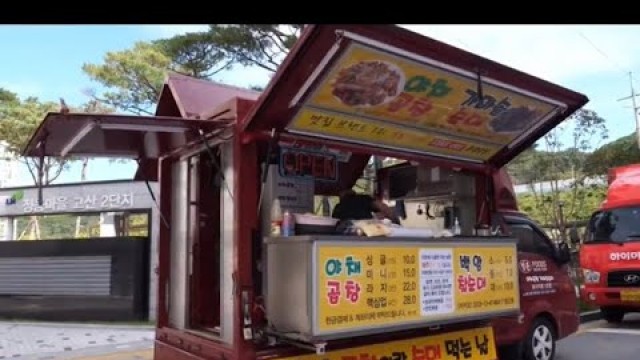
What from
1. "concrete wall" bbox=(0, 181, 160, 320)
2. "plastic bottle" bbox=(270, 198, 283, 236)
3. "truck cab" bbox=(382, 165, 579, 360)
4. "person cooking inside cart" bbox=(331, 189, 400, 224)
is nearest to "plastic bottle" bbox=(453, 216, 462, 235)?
"truck cab" bbox=(382, 165, 579, 360)

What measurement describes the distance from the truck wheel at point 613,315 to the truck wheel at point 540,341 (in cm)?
453

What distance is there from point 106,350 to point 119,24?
7486 mm

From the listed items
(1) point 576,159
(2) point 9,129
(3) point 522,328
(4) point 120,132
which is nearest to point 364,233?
(4) point 120,132

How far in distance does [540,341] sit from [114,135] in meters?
4.97

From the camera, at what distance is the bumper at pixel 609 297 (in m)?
10.3

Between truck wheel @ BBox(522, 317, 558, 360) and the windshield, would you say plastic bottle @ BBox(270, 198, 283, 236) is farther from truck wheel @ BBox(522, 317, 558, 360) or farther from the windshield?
the windshield

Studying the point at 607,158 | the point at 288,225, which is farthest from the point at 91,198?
the point at 607,158

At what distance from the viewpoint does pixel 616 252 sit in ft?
34.3

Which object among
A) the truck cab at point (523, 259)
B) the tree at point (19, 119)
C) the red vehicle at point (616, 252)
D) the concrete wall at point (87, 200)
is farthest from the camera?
the tree at point (19, 119)

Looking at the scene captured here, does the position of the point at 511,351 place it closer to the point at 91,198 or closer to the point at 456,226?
the point at 456,226

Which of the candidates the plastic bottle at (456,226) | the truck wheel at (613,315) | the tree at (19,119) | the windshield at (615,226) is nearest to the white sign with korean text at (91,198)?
the tree at (19,119)

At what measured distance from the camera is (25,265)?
545 inches

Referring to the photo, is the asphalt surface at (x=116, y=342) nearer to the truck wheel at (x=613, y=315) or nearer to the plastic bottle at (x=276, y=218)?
the truck wheel at (x=613, y=315)

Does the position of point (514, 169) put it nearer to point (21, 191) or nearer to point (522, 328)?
point (522, 328)
